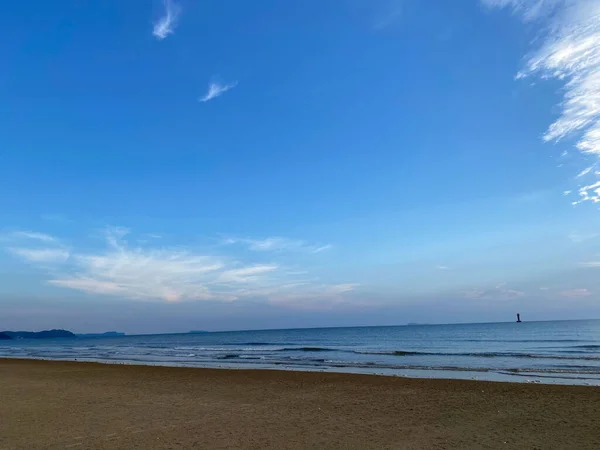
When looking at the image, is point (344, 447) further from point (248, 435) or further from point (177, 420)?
point (177, 420)

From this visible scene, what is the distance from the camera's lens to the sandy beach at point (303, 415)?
784 centimetres

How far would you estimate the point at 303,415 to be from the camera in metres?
10.3

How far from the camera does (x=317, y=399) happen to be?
12.6 metres

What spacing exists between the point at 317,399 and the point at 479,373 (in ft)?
37.0

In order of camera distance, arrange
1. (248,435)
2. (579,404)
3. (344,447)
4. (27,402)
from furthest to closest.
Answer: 1. (27,402)
2. (579,404)
3. (248,435)
4. (344,447)

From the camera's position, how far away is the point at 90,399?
42.9ft

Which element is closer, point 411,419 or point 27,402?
point 411,419

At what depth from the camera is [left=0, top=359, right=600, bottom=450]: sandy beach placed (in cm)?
784

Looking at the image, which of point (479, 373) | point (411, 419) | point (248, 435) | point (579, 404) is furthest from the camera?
point (479, 373)

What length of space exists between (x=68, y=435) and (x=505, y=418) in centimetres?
963

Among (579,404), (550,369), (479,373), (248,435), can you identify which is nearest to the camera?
(248,435)

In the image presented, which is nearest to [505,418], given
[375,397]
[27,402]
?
[375,397]

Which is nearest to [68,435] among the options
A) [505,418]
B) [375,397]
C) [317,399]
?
[317,399]

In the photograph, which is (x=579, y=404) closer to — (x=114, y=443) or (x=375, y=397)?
(x=375, y=397)
